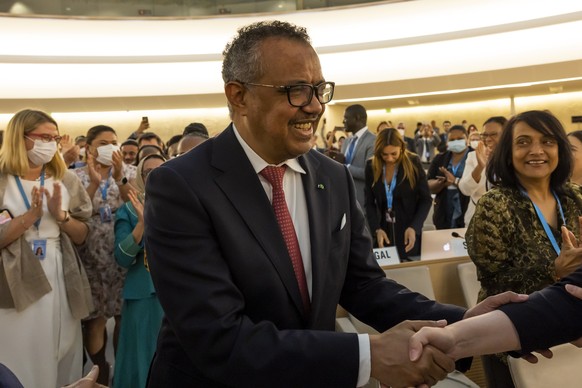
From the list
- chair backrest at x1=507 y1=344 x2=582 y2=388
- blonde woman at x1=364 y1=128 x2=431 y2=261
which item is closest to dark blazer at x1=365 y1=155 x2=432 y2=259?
blonde woman at x1=364 y1=128 x2=431 y2=261

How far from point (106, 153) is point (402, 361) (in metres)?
3.83

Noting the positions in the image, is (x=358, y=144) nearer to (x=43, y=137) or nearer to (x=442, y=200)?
(x=442, y=200)

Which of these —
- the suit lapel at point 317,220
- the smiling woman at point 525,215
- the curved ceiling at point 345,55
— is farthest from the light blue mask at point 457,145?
the curved ceiling at point 345,55

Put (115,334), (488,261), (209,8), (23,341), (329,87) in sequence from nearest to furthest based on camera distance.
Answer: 1. (329,87)
2. (488,261)
3. (23,341)
4. (115,334)
5. (209,8)

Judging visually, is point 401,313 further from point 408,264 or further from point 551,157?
point 408,264

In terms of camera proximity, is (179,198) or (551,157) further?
(551,157)

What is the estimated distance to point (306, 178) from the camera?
73.9 inches

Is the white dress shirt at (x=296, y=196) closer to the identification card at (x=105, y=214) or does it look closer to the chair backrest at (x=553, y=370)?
the chair backrest at (x=553, y=370)

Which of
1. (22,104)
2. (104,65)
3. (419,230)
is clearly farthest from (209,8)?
(419,230)

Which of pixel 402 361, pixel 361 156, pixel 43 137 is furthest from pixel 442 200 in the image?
pixel 402 361

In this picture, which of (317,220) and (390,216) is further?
(390,216)

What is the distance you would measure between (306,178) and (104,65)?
15.8 meters

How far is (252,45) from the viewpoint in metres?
1.73

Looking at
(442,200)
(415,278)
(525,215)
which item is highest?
(525,215)
